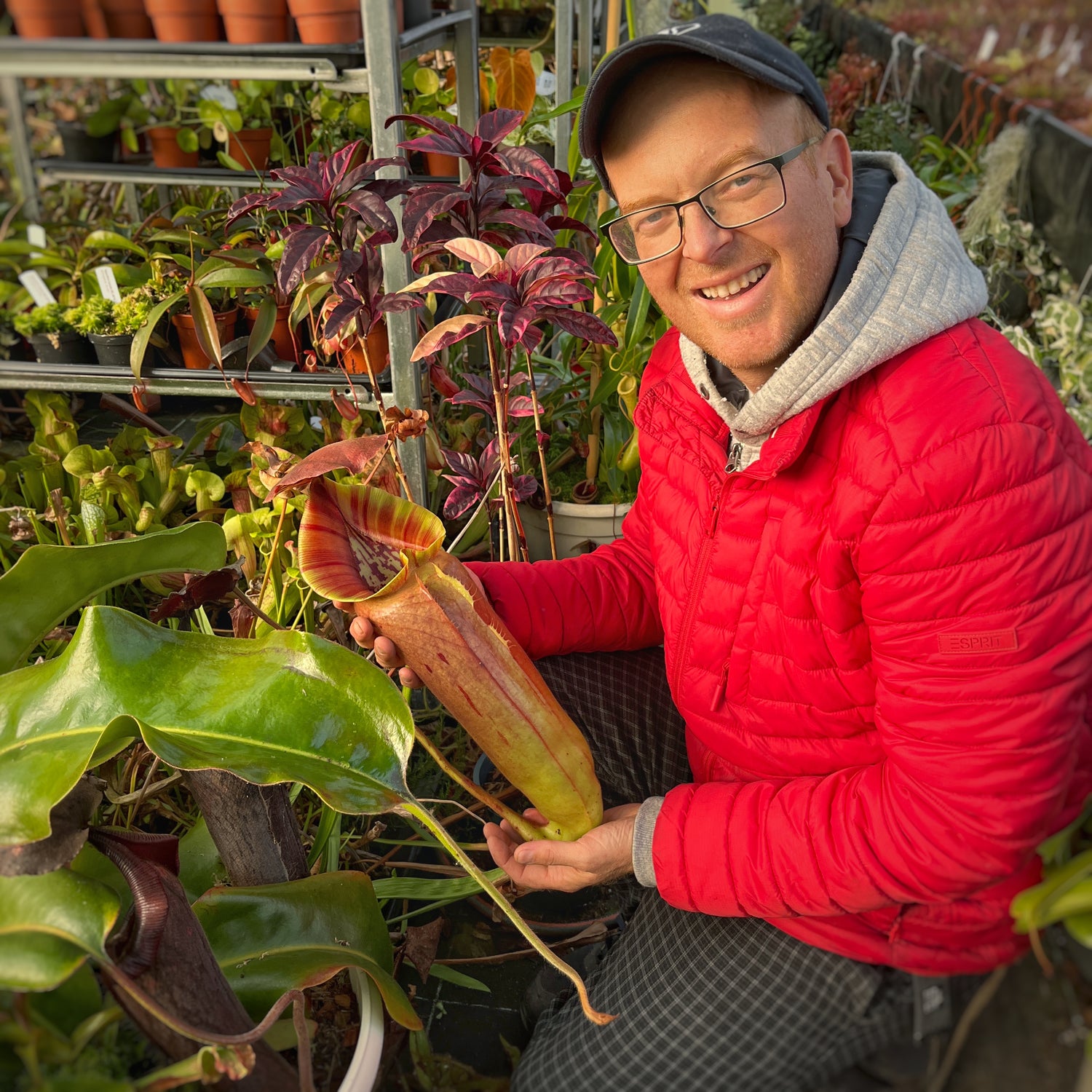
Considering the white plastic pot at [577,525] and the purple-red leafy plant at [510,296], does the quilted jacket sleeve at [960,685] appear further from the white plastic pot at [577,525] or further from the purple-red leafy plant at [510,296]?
the white plastic pot at [577,525]

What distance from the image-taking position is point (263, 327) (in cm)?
195

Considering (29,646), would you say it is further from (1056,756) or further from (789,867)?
(1056,756)

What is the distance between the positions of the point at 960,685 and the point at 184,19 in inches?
71.2

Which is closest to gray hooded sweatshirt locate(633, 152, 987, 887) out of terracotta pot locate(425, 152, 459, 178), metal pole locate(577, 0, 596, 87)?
terracotta pot locate(425, 152, 459, 178)

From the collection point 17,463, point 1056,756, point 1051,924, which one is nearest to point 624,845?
point 1056,756

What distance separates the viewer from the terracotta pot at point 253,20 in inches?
68.8

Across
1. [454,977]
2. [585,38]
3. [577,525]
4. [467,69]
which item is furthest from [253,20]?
[585,38]

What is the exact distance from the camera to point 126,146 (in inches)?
132

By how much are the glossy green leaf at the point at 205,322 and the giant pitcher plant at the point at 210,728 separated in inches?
36.5

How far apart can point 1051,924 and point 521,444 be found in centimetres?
186

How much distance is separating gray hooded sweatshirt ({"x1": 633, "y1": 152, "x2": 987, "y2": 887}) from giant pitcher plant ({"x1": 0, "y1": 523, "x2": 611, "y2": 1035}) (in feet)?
1.10

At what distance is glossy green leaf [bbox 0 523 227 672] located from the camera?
1.04m

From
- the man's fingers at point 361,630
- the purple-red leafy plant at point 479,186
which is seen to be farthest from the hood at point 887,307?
the purple-red leafy plant at point 479,186

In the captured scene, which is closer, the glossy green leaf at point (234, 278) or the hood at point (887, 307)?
the hood at point (887, 307)
